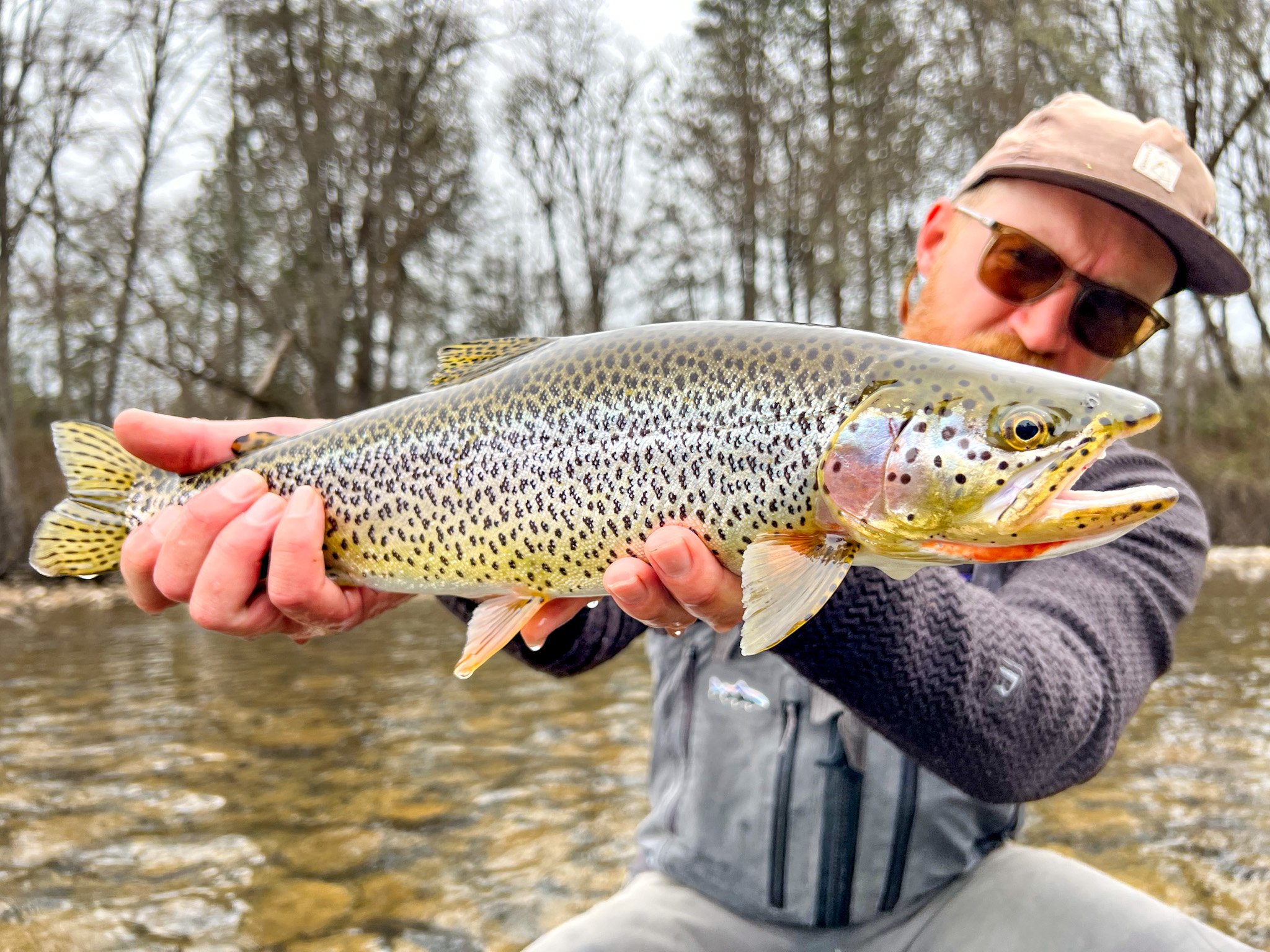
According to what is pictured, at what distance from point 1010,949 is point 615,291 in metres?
23.4

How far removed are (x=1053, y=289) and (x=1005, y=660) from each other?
1.34 meters

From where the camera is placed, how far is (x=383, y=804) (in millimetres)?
4785

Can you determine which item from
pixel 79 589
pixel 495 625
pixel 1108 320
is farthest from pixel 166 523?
pixel 79 589

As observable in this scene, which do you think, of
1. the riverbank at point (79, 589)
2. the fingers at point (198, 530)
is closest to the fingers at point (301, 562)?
the fingers at point (198, 530)

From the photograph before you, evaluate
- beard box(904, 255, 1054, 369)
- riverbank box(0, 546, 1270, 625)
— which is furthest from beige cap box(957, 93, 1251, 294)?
riverbank box(0, 546, 1270, 625)

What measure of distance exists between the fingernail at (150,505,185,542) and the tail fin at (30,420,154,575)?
233mm

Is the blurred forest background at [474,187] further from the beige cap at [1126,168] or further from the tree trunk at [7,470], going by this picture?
the beige cap at [1126,168]

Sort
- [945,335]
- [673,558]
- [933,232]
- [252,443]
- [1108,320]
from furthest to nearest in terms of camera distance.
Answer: [933,232] → [945,335] → [1108,320] → [252,443] → [673,558]

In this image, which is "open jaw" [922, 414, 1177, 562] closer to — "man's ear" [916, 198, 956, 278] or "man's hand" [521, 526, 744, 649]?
"man's hand" [521, 526, 744, 649]

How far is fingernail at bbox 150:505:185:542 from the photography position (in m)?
2.05

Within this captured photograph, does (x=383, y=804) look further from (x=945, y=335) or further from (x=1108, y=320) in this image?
(x=1108, y=320)

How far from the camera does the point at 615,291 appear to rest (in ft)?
81.5

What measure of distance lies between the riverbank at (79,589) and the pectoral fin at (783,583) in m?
12.0

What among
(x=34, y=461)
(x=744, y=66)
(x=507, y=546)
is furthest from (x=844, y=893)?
(x=744, y=66)
